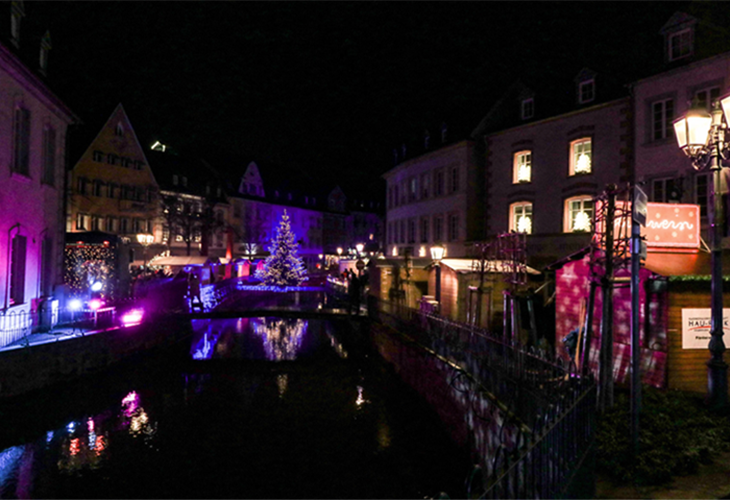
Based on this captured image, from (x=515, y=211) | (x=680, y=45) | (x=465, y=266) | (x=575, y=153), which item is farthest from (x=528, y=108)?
(x=465, y=266)

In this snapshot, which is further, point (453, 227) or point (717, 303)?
point (453, 227)

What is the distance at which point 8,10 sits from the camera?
16797 millimetres

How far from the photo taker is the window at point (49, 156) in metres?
20.7

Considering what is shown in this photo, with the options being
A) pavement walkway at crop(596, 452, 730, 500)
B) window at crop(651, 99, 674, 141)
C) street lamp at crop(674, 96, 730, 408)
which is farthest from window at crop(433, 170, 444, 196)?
pavement walkway at crop(596, 452, 730, 500)

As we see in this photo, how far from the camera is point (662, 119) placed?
70.5 feet

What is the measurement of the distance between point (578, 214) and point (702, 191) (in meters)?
6.25

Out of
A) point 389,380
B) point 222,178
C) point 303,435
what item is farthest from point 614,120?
point 222,178

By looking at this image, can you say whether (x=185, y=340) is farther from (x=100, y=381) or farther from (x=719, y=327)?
(x=719, y=327)

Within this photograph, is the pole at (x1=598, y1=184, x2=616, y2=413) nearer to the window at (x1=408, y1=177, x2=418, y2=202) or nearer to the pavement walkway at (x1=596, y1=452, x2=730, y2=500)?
the pavement walkway at (x1=596, y1=452, x2=730, y2=500)

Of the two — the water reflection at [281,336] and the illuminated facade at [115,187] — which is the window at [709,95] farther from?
the illuminated facade at [115,187]

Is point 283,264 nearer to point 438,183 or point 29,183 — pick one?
point 438,183

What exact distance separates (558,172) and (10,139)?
905 inches

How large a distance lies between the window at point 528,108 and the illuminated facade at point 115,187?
33.7 m

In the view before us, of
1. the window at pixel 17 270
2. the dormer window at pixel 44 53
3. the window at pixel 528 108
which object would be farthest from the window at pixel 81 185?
the window at pixel 528 108
